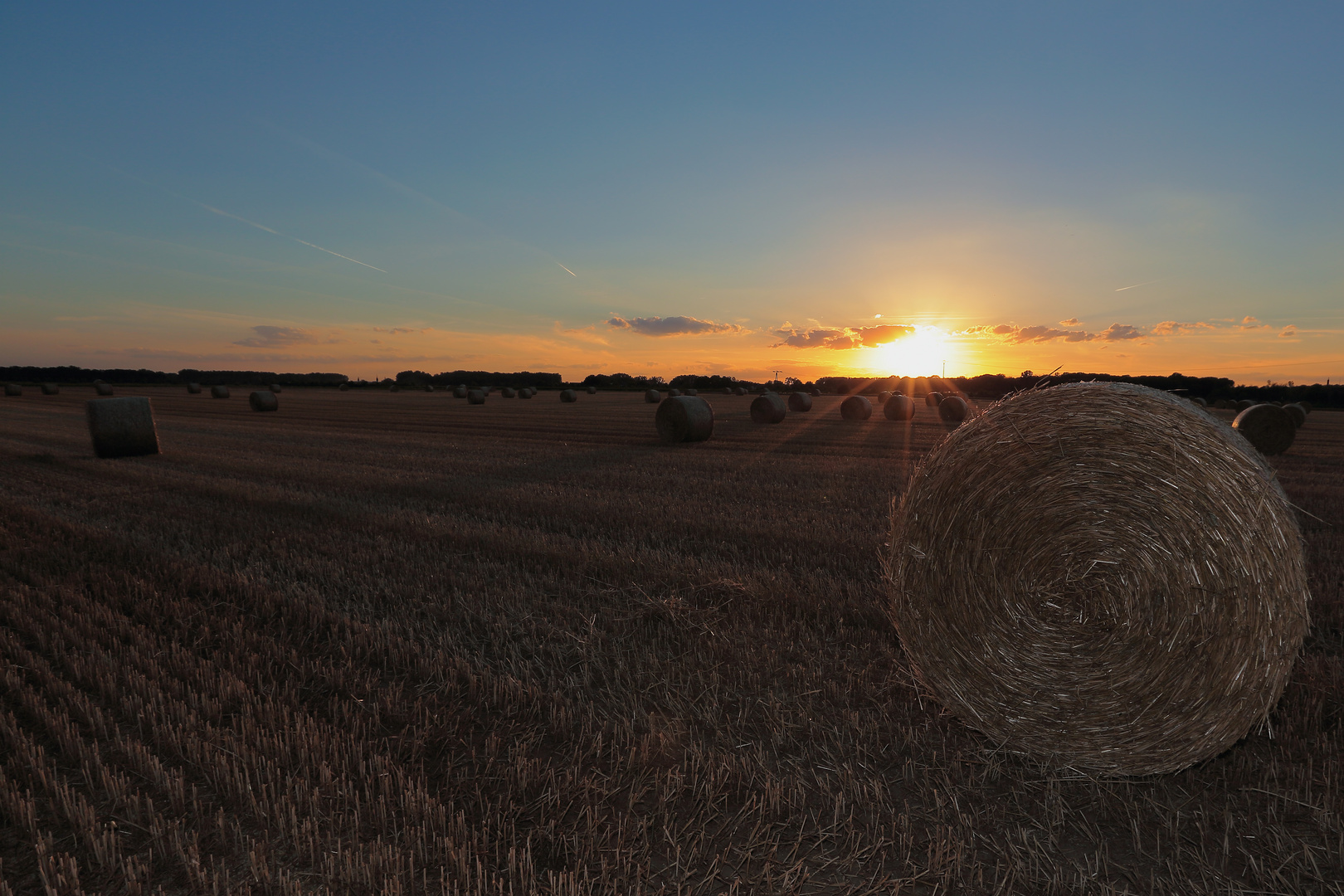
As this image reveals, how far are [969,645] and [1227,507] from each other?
1570 mm

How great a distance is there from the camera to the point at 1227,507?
3744 millimetres

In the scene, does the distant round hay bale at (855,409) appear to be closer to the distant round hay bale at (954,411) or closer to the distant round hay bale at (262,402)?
the distant round hay bale at (954,411)

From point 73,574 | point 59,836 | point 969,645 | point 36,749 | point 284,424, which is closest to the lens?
point 59,836

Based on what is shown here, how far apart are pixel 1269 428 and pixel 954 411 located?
1047 cm

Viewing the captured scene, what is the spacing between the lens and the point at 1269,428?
1742 centimetres

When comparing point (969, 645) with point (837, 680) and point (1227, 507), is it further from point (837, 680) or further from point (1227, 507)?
point (1227, 507)

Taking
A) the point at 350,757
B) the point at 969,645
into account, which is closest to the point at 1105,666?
the point at 969,645

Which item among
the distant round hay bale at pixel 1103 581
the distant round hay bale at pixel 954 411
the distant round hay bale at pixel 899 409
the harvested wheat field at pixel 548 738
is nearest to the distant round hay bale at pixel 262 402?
the harvested wheat field at pixel 548 738

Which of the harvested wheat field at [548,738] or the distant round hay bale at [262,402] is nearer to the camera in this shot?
the harvested wheat field at [548,738]

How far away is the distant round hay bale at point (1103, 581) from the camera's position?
365cm

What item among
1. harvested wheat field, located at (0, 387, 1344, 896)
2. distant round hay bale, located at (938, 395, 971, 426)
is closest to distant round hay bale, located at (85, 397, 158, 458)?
harvested wheat field, located at (0, 387, 1344, 896)

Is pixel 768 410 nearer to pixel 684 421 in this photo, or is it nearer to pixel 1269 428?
pixel 684 421

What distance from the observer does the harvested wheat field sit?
117 inches

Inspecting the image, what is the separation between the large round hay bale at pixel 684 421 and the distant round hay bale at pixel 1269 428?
43.5ft
